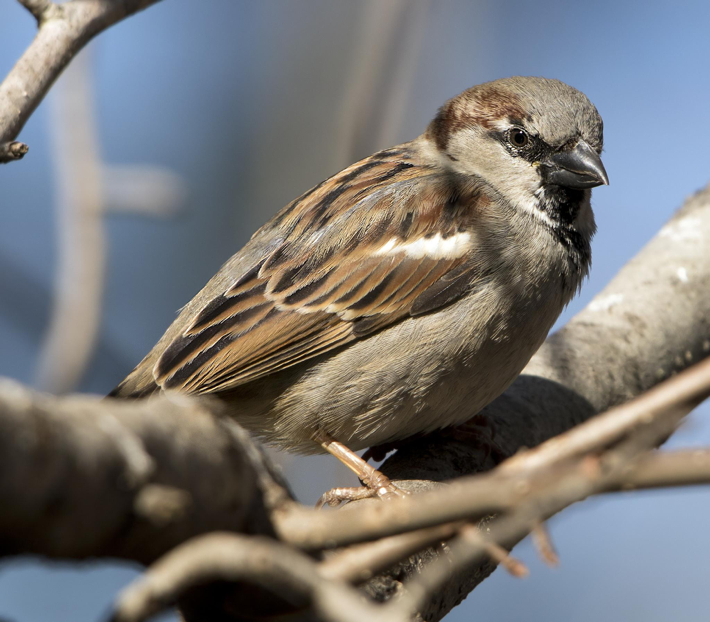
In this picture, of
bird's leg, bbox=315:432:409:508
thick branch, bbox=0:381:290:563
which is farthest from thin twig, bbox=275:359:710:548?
bird's leg, bbox=315:432:409:508

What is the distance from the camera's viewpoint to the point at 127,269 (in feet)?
28.0

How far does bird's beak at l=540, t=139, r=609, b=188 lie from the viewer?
10.7 feet

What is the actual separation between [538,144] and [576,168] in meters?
0.21

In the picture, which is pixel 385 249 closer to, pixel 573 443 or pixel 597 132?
pixel 597 132

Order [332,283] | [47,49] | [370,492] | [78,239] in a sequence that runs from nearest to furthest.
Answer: [47,49] → [370,492] → [332,283] → [78,239]

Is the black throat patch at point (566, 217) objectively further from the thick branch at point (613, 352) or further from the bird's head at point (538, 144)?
the thick branch at point (613, 352)

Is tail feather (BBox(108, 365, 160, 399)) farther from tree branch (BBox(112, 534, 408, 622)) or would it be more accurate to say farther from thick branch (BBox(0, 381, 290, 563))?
tree branch (BBox(112, 534, 408, 622))

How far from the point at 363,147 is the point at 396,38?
554 mm

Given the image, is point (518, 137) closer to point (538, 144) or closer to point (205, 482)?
point (538, 144)

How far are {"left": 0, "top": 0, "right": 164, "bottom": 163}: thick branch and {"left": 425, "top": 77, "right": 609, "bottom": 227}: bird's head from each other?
163cm

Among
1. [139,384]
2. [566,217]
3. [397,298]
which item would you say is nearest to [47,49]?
[139,384]

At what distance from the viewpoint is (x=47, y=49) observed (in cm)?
243

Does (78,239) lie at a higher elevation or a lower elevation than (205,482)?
lower

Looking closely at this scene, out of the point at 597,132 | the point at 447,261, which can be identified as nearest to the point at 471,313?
the point at 447,261
